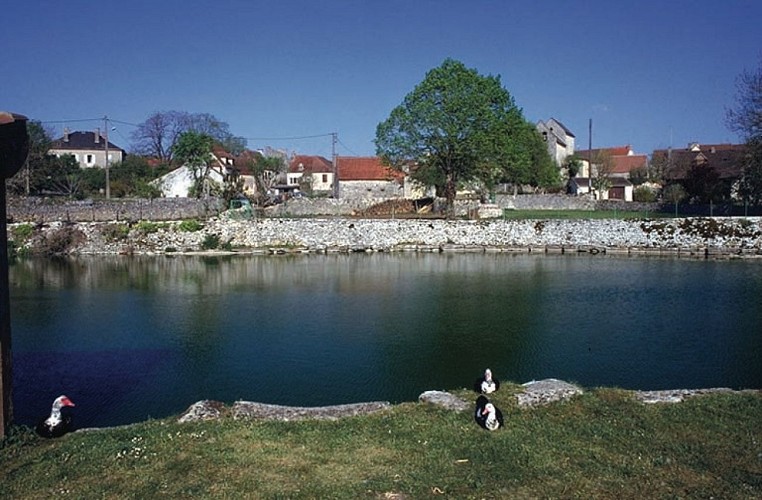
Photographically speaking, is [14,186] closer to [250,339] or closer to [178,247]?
[178,247]

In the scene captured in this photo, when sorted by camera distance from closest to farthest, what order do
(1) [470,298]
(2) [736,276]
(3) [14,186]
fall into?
(1) [470,298], (2) [736,276], (3) [14,186]

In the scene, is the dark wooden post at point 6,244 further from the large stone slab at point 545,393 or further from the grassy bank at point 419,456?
the large stone slab at point 545,393

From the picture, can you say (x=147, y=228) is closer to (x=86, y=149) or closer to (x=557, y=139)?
(x=86, y=149)

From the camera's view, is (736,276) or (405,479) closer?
(405,479)

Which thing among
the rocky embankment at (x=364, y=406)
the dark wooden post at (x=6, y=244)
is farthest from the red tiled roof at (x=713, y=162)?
the dark wooden post at (x=6, y=244)

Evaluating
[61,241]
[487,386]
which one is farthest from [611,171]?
[487,386]

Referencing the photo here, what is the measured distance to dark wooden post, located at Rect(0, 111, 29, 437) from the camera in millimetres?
8234

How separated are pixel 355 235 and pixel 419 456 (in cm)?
3297

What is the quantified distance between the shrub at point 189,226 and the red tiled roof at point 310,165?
1495 inches

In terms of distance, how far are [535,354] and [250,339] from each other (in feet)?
24.2

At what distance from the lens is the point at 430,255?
3716 cm

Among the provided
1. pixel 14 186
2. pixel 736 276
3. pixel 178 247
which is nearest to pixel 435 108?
pixel 178 247

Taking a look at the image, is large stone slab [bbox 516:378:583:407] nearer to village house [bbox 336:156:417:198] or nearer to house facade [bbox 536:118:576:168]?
village house [bbox 336:156:417:198]

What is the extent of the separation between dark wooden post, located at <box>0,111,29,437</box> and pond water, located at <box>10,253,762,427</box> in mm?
2691
